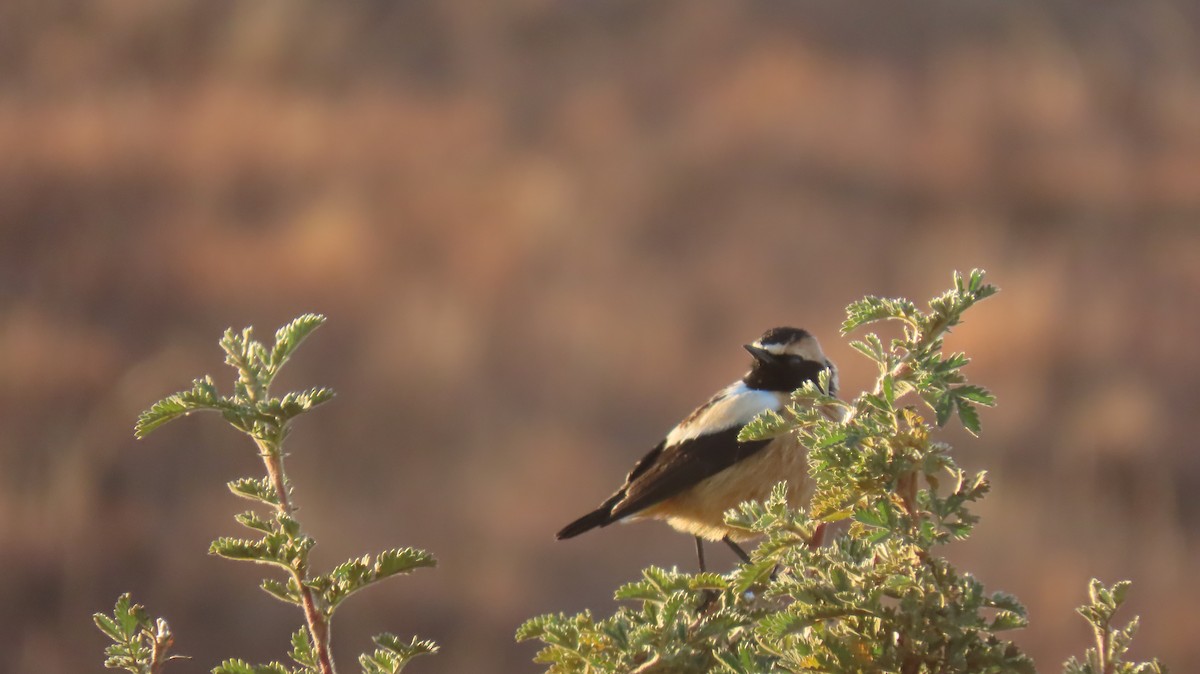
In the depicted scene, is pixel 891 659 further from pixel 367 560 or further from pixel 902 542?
pixel 367 560

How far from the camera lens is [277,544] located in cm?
105

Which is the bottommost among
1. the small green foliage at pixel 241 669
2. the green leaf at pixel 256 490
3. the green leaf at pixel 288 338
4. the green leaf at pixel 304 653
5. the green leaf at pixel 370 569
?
the small green foliage at pixel 241 669

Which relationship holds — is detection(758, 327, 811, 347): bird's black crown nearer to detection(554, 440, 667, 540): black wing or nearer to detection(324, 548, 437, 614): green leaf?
detection(554, 440, 667, 540): black wing

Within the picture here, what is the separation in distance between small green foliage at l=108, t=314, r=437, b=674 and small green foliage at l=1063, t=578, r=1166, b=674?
1.68 feet

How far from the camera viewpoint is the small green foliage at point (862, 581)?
0.97 metres

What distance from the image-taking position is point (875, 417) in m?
1.05

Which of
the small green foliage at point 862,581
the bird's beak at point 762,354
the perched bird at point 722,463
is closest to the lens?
the small green foliage at point 862,581

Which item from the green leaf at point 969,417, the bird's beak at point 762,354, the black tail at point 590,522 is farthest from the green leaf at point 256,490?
the bird's beak at point 762,354

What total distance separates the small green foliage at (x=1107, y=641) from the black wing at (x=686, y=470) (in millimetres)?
2464

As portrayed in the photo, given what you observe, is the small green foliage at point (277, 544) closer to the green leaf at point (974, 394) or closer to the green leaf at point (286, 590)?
the green leaf at point (286, 590)

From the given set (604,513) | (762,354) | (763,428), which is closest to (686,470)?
(604,513)

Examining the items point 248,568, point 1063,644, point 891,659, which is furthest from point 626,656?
point 248,568

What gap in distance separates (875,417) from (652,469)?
8.63 ft

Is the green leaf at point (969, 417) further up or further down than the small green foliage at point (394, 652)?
further down
